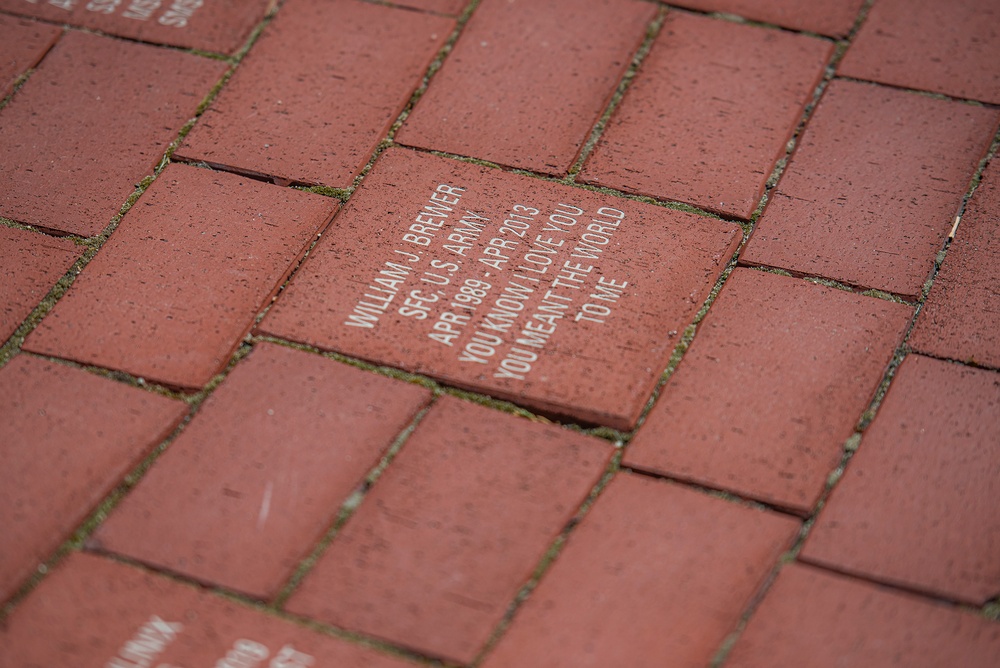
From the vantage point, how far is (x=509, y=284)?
2225 mm

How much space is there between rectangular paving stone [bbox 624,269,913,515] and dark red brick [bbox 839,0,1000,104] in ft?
2.44

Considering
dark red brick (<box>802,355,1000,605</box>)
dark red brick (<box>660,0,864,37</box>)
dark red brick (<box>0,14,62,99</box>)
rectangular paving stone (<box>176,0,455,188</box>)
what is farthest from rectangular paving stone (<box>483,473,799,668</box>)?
dark red brick (<box>0,14,62,99</box>)

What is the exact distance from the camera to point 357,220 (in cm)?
237

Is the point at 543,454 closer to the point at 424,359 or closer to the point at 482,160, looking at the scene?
the point at 424,359

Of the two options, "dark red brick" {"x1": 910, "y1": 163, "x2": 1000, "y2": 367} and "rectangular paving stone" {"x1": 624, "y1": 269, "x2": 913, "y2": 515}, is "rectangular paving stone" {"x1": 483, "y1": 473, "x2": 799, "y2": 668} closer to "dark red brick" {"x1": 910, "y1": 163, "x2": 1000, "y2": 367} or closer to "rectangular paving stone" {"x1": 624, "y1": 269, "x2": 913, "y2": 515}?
"rectangular paving stone" {"x1": 624, "y1": 269, "x2": 913, "y2": 515}

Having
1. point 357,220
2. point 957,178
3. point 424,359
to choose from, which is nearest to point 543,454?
point 424,359

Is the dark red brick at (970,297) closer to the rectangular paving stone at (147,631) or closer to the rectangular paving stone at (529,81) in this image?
the rectangular paving stone at (529,81)

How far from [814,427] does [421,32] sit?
56.6 inches

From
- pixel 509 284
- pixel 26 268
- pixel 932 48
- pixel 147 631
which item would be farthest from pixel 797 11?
pixel 147 631

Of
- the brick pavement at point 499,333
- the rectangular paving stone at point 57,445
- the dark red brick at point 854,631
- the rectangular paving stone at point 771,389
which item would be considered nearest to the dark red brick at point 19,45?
the brick pavement at point 499,333

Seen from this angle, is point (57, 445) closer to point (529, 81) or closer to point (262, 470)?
point (262, 470)

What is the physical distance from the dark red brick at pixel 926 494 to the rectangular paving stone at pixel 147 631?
2.56 feet

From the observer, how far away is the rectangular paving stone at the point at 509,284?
209cm

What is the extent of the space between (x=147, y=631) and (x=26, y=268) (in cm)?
92
